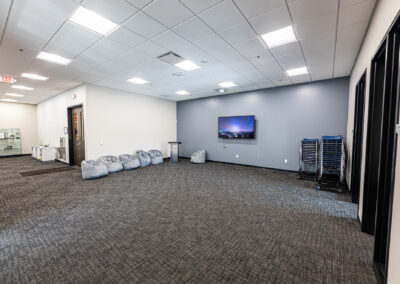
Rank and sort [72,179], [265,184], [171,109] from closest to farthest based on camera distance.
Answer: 1. [265,184]
2. [72,179]
3. [171,109]

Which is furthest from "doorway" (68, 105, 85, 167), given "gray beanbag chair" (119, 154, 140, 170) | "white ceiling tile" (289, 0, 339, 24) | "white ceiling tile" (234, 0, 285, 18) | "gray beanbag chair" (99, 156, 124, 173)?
"white ceiling tile" (289, 0, 339, 24)

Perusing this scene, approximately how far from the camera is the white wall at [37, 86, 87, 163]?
20.3 feet

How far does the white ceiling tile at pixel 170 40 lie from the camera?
293 cm

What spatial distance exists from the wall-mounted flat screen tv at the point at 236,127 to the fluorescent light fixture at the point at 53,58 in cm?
532

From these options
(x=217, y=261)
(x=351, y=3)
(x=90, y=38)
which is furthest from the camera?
(x=90, y=38)

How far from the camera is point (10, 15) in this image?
2.46 metres

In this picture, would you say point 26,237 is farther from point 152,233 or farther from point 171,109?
point 171,109

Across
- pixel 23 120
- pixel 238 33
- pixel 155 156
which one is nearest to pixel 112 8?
pixel 238 33

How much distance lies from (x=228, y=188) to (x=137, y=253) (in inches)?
106

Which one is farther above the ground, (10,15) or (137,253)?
(10,15)

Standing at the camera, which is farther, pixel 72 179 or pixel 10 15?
pixel 72 179

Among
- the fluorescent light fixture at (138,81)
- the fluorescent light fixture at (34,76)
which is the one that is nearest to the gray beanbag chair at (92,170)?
the fluorescent light fixture at (138,81)

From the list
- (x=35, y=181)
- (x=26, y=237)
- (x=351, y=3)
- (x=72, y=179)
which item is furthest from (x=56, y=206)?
(x=351, y=3)

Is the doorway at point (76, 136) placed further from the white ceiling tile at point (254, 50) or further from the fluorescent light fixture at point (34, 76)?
the white ceiling tile at point (254, 50)
